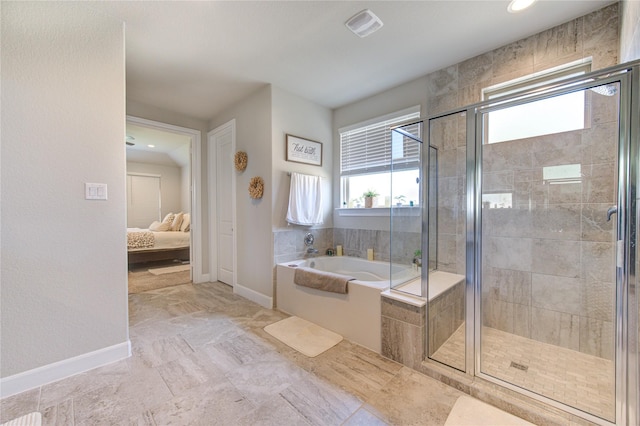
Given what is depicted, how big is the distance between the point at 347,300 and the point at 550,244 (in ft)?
5.65

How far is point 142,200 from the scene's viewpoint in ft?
22.4

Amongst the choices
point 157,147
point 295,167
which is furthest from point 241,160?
point 157,147

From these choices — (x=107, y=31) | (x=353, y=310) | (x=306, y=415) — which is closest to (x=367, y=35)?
(x=107, y=31)

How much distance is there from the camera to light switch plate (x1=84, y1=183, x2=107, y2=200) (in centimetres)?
178

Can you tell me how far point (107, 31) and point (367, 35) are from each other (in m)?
1.95

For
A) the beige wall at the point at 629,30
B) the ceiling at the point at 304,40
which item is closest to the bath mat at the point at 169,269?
the ceiling at the point at 304,40

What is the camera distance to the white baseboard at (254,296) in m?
2.91

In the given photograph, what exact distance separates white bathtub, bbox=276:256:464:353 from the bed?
3015 mm

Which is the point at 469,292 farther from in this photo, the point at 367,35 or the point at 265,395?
the point at 367,35

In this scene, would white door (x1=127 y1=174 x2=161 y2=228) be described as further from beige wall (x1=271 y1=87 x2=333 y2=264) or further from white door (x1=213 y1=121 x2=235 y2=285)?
beige wall (x1=271 y1=87 x2=333 y2=264)

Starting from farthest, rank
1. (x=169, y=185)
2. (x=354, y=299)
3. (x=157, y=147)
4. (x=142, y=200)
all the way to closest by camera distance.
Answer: (x=169, y=185), (x=142, y=200), (x=157, y=147), (x=354, y=299)

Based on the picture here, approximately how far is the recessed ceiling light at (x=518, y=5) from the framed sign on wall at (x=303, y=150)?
2149 mm

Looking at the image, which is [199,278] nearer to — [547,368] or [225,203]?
[225,203]

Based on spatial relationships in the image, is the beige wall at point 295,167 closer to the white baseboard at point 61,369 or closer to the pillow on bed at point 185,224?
the white baseboard at point 61,369
